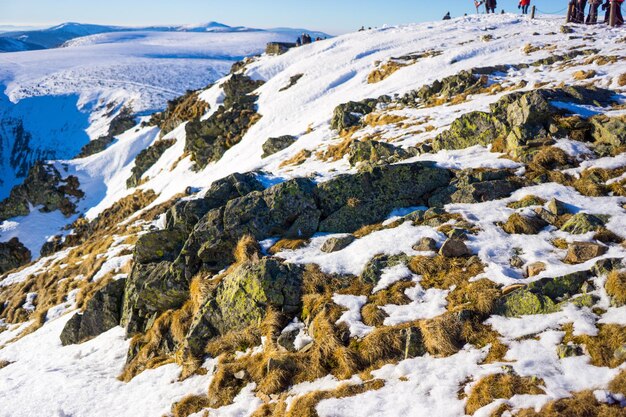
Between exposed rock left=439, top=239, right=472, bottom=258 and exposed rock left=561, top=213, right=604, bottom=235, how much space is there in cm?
268

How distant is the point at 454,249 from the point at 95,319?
12.9 meters

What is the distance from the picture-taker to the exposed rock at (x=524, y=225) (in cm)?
995

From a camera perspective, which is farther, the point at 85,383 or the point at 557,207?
the point at 85,383

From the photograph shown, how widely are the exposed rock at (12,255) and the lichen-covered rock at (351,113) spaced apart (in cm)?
3345

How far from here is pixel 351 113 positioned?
28266mm

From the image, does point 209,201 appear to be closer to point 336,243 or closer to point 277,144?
point 336,243

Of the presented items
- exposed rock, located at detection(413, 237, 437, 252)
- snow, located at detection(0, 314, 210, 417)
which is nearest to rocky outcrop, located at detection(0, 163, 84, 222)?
snow, located at detection(0, 314, 210, 417)

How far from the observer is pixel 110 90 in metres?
98.1

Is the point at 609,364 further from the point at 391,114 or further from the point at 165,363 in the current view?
the point at 391,114

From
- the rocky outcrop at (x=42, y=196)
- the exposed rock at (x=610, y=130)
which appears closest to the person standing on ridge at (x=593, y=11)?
the exposed rock at (x=610, y=130)

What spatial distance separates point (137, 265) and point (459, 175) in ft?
40.5

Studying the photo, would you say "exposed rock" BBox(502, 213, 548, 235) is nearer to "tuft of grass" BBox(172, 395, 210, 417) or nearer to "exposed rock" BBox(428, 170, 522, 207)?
"exposed rock" BBox(428, 170, 522, 207)

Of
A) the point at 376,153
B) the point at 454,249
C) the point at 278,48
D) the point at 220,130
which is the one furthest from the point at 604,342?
the point at 278,48

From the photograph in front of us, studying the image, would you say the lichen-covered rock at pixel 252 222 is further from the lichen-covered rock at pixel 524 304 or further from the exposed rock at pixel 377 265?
the lichen-covered rock at pixel 524 304
